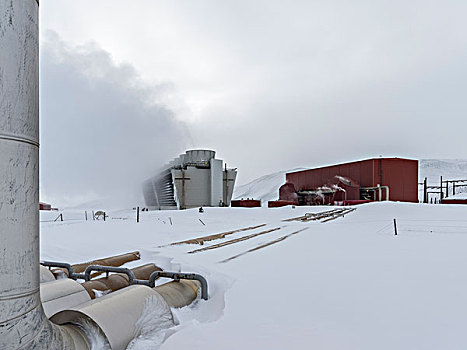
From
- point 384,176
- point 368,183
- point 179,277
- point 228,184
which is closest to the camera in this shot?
point 179,277

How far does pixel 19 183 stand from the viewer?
1858 millimetres

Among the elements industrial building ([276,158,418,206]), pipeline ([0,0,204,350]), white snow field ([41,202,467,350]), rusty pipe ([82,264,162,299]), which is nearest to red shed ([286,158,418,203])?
industrial building ([276,158,418,206])

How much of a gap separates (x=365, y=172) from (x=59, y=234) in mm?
24998

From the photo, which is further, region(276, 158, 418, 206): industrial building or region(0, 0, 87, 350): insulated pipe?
region(276, 158, 418, 206): industrial building

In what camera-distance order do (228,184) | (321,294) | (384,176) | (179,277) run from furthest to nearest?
(228,184), (384,176), (321,294), (179,277)

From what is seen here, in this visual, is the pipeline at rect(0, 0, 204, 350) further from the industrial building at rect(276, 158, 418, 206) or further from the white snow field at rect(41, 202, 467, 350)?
the industrial building at rect(276, 158, 418, 206)

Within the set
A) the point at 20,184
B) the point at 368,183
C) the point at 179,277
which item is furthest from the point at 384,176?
the point at 20,184

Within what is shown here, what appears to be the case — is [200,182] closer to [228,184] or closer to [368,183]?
[228,184]

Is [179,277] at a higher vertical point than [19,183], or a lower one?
lower

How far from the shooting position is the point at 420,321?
10.6ft

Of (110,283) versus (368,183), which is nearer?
(110,283)

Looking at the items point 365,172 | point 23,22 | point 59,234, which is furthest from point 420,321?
point 365,172

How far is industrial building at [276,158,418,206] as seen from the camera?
28.7 meters

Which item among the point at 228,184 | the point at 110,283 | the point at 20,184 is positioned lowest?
the point at 110,283
